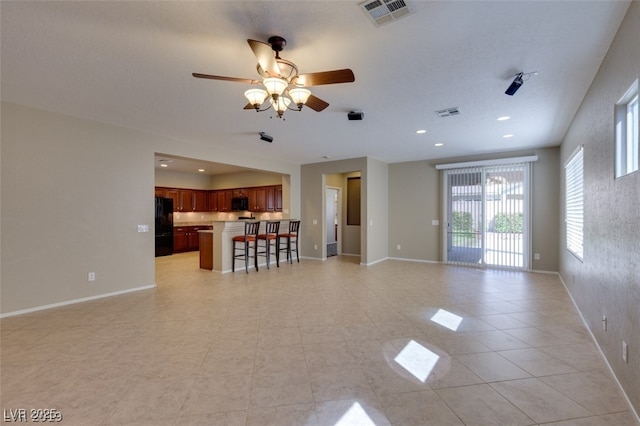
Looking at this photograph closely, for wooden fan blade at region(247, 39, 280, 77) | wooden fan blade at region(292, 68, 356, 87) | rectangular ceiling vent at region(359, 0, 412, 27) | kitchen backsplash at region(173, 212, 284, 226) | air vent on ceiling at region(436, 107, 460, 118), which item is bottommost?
kitchen backsplash at region(173, 212, 284, 226)

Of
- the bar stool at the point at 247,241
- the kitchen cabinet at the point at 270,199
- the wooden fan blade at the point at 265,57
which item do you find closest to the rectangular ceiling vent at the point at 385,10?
the wooden fan blade at the point at 265,57

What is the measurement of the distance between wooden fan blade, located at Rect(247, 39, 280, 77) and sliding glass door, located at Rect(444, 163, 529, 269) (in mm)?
5780

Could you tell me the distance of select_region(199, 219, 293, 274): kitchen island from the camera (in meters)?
5.98

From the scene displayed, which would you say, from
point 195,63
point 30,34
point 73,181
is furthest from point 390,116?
point 73,181

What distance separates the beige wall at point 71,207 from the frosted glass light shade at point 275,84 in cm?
337

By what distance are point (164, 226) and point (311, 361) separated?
298 inches

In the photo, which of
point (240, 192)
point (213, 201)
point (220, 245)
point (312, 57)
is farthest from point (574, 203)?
point (213, 201)

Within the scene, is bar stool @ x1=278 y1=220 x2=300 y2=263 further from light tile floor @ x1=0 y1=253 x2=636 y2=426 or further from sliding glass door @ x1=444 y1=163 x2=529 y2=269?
sliding glass door @ x1=444 y1=163 x2=529 y2=269

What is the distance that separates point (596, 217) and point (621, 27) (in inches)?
61.7

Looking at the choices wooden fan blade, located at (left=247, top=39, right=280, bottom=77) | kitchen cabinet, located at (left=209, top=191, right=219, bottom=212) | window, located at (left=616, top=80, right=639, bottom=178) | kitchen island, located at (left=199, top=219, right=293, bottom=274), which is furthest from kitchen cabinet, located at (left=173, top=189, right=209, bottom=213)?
window, located at (left=616, top=80, right=639, bottom=178)

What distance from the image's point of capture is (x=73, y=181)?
12.9 feet

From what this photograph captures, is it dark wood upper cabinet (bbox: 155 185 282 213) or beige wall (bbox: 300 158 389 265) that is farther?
dark wood upper cabinet (bbox: 155 185 282 213)

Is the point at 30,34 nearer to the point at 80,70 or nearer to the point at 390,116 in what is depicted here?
the point at 80,70

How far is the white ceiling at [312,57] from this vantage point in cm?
192
